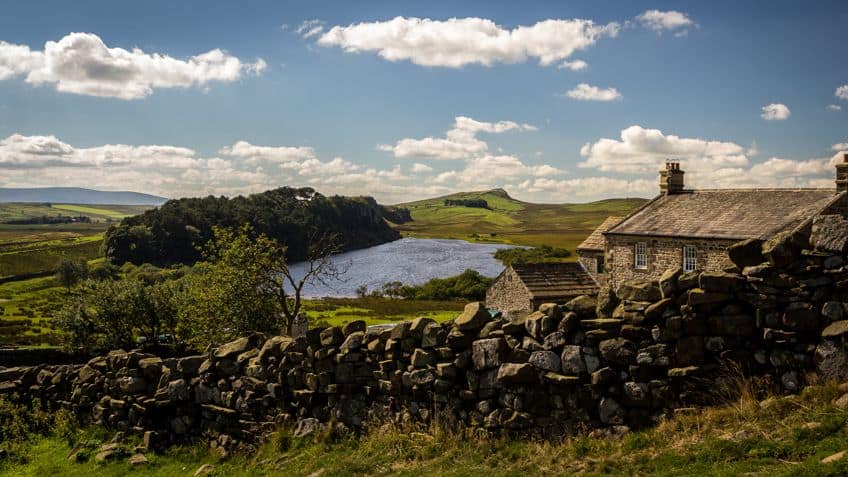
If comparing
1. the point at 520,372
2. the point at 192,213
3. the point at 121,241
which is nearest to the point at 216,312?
the point at 520,372

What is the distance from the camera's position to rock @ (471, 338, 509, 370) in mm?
8250

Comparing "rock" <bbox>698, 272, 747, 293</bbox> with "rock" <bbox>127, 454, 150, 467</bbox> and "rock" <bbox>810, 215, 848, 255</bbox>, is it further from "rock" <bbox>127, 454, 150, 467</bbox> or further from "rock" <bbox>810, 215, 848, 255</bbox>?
"rock" <bbox>127, 454, 150, 467</bbox>

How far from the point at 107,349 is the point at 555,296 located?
26.4 meters

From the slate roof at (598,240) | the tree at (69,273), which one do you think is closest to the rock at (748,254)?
the slate roof at (598,240)

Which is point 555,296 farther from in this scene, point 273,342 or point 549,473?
point 549,473

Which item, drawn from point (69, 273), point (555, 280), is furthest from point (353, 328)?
point (69, 273)

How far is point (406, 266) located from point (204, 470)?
11498 centimetres

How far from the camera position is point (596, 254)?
4169cm

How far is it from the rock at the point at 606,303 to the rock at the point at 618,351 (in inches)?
18.5

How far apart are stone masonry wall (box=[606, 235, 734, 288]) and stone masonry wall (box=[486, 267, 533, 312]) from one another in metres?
5.65

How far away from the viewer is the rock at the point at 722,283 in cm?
727

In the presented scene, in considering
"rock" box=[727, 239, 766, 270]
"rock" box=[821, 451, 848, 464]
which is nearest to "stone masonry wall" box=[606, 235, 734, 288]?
"rock" box=[727, 239, 766, 270]

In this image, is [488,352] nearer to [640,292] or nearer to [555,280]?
[640,292]

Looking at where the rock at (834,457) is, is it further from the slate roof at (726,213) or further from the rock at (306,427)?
the slate roof at (726,213)
